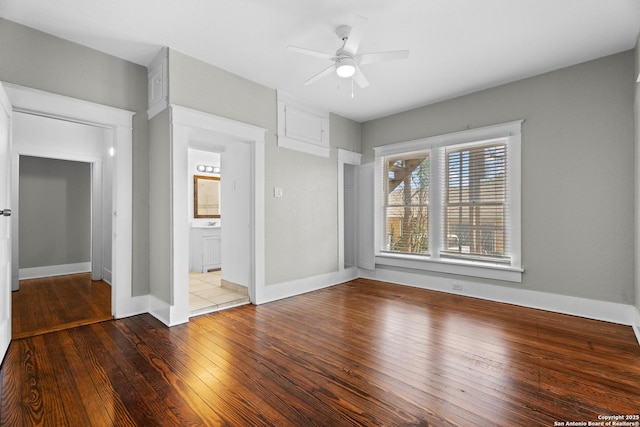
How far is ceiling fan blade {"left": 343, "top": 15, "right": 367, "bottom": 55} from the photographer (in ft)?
7.82

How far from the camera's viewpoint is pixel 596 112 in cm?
342

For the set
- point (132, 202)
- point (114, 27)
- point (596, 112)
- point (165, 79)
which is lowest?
point (132, 202)

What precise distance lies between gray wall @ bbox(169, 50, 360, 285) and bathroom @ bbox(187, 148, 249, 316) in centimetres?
61

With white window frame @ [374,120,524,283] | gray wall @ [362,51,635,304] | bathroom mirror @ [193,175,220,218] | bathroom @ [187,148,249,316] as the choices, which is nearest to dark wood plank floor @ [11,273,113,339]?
bathroom @ [187,148,249,316]

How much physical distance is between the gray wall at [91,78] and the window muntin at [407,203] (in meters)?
3.59

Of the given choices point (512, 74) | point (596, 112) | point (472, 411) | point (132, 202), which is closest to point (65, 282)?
point (132, 202)

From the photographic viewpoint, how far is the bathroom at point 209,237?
412cm

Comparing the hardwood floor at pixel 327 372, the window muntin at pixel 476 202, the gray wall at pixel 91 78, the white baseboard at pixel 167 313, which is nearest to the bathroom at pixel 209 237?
the white baseboard at pixel 167 313

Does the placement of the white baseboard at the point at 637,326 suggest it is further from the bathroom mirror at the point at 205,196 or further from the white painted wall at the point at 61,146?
the bathroom mirror at the point at 205,196

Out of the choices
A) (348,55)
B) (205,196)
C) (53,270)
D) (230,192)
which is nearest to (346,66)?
(348,55)

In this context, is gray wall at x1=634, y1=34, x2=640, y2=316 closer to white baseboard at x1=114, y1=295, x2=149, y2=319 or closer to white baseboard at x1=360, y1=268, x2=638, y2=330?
white baseboard at x1=360, y1=268, x2=638, y2=330

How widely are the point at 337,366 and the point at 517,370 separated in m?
1.28

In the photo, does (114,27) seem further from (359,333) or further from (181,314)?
(359,333)

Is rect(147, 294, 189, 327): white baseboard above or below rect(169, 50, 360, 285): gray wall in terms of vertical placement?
below
